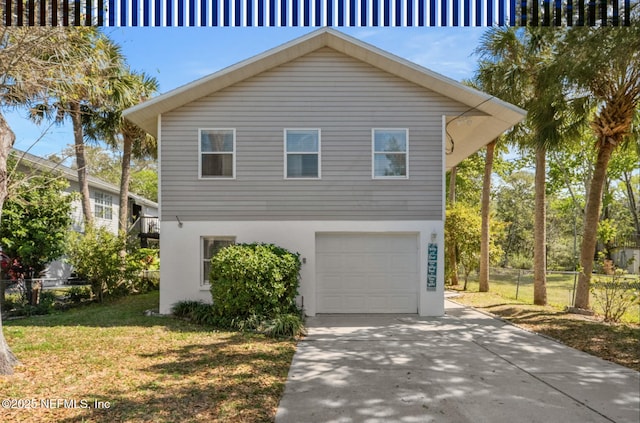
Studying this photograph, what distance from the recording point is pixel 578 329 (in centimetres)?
847

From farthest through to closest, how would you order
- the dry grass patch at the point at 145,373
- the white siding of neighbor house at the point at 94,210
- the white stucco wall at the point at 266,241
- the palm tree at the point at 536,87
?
1. the white siding of neighbor house at the point at 94,210
2. the palm tree at the point at 536,87
3. the white stucco wall at the point at 266,241
4. the dry grass patch at the point at 145,373

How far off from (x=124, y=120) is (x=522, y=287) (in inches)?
705

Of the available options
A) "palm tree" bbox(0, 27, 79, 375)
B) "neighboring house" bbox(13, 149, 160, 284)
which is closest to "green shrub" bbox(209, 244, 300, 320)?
"palm tree" bbox(0, 27, 79, 375)

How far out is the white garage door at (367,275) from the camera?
33.2 feet

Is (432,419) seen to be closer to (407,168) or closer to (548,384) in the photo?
(548,384)

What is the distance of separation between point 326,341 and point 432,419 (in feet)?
11.2

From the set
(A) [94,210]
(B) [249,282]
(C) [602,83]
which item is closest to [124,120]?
(A) [94,210]

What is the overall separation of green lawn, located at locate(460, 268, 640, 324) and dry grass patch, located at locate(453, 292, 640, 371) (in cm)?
122

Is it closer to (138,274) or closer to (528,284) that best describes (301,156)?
(138,274)

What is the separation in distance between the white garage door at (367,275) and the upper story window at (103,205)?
15193 mm

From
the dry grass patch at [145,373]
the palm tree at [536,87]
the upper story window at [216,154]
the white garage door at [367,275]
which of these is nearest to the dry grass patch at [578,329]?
the palm tree at [536,87]

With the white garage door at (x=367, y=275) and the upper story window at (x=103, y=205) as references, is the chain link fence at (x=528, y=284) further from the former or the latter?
the upper story window at (x=103, y=205)

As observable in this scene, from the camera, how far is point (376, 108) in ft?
32.9

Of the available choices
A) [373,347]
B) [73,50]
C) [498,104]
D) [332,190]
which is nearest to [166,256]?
[332,190]
